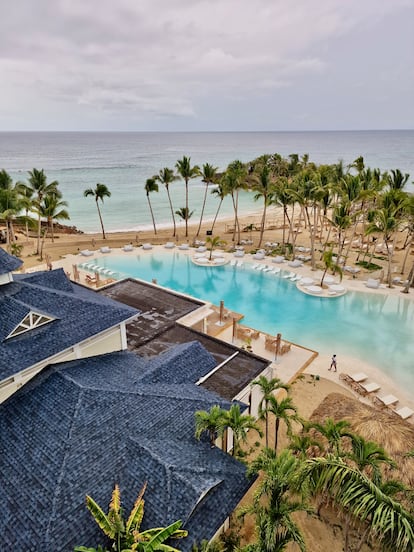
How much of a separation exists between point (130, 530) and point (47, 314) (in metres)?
8.70

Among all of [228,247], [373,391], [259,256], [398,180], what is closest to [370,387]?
[373,391]

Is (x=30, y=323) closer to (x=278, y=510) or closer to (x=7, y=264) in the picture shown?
(x=7, y=264)

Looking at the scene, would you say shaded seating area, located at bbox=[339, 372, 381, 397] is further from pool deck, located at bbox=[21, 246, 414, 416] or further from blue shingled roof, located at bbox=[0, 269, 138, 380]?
blue shingled roof, located at bbox=[0, 269, 138, 380]

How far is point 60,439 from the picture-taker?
10.9m

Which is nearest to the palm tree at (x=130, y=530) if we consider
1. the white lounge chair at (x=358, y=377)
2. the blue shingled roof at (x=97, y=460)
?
the blue shingled roof at (x=97, y=460)

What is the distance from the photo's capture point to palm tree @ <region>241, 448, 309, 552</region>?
29.3ft

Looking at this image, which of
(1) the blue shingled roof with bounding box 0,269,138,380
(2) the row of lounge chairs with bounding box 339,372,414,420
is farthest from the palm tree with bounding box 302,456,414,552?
(2) the row of lounge chairs with bounding box 339,372,414,420

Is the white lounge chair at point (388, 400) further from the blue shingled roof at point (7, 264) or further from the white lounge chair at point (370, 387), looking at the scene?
the blue shingled roof at point (7, 264)

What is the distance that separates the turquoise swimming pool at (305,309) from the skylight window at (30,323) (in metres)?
18.1

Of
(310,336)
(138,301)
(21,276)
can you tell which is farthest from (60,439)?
(310,336)

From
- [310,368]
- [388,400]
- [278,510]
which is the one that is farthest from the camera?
[310,368]

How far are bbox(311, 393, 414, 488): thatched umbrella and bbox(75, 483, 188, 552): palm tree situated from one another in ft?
28.2

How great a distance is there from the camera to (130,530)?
8.84m

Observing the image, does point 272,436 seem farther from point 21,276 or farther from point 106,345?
point 21,276
